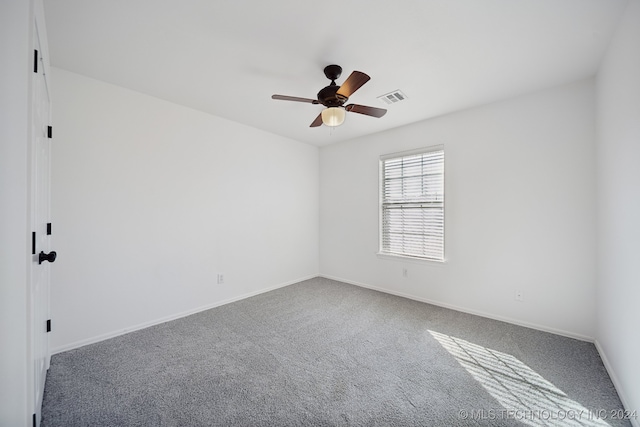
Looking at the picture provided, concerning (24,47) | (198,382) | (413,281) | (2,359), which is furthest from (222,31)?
(413,281)

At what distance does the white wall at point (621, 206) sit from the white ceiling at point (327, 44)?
0.85 feet

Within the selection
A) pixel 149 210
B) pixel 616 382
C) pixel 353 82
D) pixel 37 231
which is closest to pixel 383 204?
pixel 353 82

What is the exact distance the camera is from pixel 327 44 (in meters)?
2.04

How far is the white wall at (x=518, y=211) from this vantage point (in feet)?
8.42

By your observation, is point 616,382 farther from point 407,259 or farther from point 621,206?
point 407,259

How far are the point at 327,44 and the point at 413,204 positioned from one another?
2.52 metres

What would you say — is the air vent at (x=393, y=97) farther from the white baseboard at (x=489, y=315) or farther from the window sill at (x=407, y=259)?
the white baseboard at (x=489, y=315)

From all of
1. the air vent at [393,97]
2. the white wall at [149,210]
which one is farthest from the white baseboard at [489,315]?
the air vent at [393,97]

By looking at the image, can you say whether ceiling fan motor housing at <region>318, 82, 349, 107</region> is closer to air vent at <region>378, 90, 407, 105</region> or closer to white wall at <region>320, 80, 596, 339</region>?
air vent at <region>378, 90, 407, 105</region>

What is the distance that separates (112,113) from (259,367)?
288 centimetres

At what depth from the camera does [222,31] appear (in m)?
1.92

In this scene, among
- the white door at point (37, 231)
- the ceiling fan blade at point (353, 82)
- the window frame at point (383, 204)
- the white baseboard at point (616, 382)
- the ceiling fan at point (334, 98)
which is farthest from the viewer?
the window frame at point (383, 204)

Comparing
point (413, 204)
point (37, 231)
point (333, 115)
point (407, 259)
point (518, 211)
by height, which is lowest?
point (407, 259)

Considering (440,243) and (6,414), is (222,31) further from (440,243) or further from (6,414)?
(440,243)
